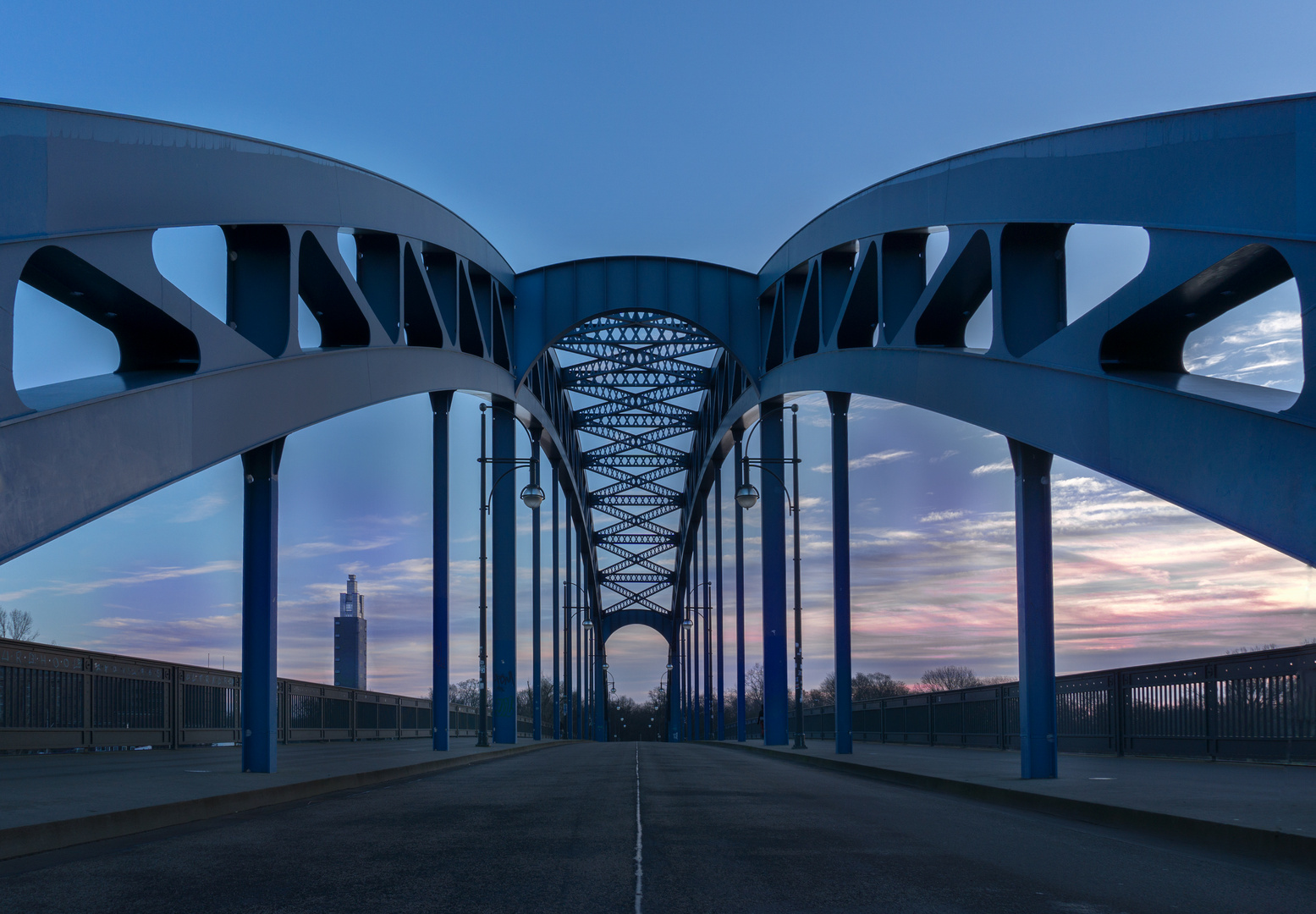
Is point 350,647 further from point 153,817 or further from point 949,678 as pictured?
point 153,817

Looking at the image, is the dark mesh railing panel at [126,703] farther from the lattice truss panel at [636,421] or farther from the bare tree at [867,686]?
the bare tree at [867,686]

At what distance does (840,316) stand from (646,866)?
51.1 feet

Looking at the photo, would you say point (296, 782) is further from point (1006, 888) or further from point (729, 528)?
point (729, 528)

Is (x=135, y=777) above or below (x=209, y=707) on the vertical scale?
above

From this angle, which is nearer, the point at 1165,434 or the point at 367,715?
the point at 1165,434

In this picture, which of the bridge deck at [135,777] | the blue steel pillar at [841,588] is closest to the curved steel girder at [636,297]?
the blue steel pillar at [841,588]

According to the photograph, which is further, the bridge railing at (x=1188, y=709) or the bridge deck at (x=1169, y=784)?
the bridge railing at (x=1188, y=709)

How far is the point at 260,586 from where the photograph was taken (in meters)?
13.8

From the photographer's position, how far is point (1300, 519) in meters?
8.41

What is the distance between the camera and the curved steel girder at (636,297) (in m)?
31.6

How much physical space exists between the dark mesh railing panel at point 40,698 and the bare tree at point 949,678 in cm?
8090

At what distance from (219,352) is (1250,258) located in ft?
34.1

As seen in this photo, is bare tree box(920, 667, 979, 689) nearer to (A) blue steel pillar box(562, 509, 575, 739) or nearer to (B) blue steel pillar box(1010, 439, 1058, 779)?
(A) blue steel pillar box(562, 509, 575, 739)

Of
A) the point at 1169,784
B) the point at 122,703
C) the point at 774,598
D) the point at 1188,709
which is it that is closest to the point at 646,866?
the point at 1169,784
